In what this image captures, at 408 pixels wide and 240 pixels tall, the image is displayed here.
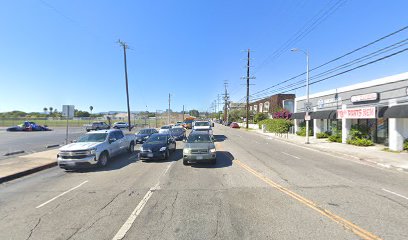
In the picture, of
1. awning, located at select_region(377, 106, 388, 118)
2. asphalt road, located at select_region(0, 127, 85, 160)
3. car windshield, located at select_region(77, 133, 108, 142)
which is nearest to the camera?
car windshield, located at select_region(77, 133, 108, 142)

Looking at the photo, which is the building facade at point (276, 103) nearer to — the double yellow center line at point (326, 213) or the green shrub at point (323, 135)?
the green shrub at point (323, 135)

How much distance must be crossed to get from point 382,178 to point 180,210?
8584 millimetres

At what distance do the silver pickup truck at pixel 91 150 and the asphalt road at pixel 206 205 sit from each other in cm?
69

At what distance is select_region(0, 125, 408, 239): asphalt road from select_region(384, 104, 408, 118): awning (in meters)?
8.17

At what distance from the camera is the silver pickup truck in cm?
1139

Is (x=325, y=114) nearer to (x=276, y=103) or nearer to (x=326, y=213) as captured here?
(x=326, y=213)

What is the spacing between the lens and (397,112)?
17438 millimetres

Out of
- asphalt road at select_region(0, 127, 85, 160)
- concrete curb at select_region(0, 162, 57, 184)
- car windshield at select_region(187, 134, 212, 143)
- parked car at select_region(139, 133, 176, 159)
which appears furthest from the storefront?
asphalt road at select_region(0, 127, 85, 160)

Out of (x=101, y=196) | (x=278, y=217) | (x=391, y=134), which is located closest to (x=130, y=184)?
(x=101, y=196)

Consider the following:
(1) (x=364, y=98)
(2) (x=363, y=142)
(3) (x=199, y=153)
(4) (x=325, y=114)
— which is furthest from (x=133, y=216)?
(4) (x=325, y=114)

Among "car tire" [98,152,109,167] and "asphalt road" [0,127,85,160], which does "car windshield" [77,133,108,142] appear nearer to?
"car tire" [98,152,109,167]

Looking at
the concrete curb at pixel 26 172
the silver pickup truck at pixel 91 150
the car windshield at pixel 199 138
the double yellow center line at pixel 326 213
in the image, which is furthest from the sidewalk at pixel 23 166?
the double yellow center line at pixel 326 213

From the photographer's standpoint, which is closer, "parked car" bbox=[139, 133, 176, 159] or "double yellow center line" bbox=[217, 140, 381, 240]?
"double yellow center line" bbox=[217, 140, 381, 240]

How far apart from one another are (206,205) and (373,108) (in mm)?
19773
